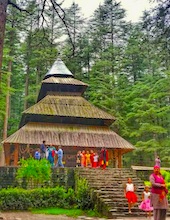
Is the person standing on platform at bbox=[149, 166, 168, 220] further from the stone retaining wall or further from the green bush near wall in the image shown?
the stone retaining wall

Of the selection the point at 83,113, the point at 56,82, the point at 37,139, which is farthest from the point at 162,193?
the point at 56,82

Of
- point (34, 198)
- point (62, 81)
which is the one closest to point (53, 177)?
point (34, 198)

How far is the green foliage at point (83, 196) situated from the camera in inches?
590

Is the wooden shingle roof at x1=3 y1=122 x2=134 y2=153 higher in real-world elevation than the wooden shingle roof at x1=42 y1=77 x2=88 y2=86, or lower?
lower

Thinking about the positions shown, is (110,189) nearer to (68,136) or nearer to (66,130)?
(68,136)

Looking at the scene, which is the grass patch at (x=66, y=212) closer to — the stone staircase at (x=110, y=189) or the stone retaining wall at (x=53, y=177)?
the stone staircase at (x=110, y=189)

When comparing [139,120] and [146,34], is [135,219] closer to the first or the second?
[146,34]

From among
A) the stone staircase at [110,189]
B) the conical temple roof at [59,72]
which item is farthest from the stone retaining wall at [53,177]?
the conical temple roof at [59,72]

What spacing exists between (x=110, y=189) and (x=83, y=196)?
1.24m

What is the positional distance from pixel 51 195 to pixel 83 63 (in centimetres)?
2693

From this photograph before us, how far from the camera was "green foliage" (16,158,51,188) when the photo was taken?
54.9ft

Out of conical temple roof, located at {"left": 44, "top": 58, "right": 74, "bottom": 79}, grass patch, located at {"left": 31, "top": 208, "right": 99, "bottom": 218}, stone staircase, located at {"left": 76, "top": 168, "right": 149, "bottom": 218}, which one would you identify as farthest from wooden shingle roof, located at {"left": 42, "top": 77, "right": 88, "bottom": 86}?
grass patch, located at {"left": 31, "top": 208, "right": 99, "bottom": 218}

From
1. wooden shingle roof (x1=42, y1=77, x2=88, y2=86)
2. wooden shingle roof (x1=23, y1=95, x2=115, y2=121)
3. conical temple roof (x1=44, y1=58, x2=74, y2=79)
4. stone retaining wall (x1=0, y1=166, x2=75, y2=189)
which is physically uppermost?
conical temple roof (x1=44, y1=58, x2=74, y2=79)

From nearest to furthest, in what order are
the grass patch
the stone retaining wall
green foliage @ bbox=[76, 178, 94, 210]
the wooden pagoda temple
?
the grass patch, green foliage @ bbox=[76, 178, 94, 210], the stone retaining wall, the wooden pagoda temple
